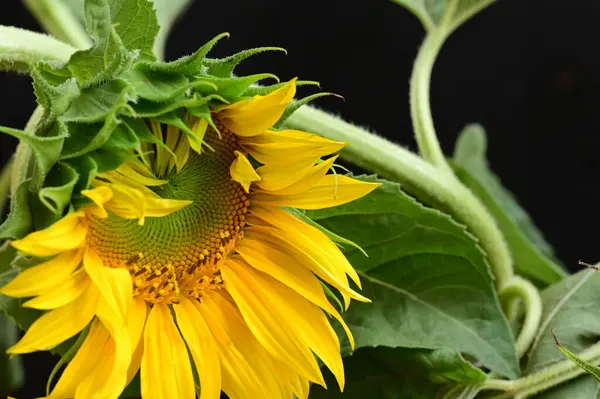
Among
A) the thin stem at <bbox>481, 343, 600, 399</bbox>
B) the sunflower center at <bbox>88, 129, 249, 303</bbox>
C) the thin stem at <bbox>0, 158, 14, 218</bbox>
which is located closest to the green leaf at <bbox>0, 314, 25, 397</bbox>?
the thin stem at <bbox>0, 158, 14, 218</bbox>

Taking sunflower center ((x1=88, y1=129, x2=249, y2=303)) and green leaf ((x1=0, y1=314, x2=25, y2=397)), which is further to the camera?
green leaf ((x1=0, y1=314, x2=25, y2=397))

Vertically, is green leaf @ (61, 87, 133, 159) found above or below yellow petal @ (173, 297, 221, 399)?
above

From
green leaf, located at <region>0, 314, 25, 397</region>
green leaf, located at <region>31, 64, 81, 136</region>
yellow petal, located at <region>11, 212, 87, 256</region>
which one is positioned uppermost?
green leaf, located at <region>31, 64, 81, 136</region>

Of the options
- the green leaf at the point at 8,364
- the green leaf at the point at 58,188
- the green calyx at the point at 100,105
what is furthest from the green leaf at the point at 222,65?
the green leaf at the point at 8,364

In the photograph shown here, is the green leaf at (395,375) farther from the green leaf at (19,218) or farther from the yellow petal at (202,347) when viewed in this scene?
the green leaf at (19,218)

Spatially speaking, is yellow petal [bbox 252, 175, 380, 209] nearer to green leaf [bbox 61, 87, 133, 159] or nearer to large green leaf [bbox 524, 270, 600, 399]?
green leaf [bbox 61, 87, 133, 159]

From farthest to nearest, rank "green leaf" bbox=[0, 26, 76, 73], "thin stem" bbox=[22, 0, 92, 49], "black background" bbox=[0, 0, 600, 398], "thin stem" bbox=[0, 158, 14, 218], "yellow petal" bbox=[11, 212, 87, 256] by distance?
1. "black background" bbox=[0, 0, 600, 398]
2. "thin stem" bbox=[0, 158, 14, 218]
3. "thin stem" bbox=[22, 0, 92, 49]
4. "green leaf" bbox=[0, 26, 76, 73]
5. "yellow petal" bbox=[11, 212, 87, 256]

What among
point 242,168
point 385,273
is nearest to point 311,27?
point 385,273

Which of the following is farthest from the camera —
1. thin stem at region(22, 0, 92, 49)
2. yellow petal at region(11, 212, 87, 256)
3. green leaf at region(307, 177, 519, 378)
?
thin stem at region(22, 0, 92, 49)
